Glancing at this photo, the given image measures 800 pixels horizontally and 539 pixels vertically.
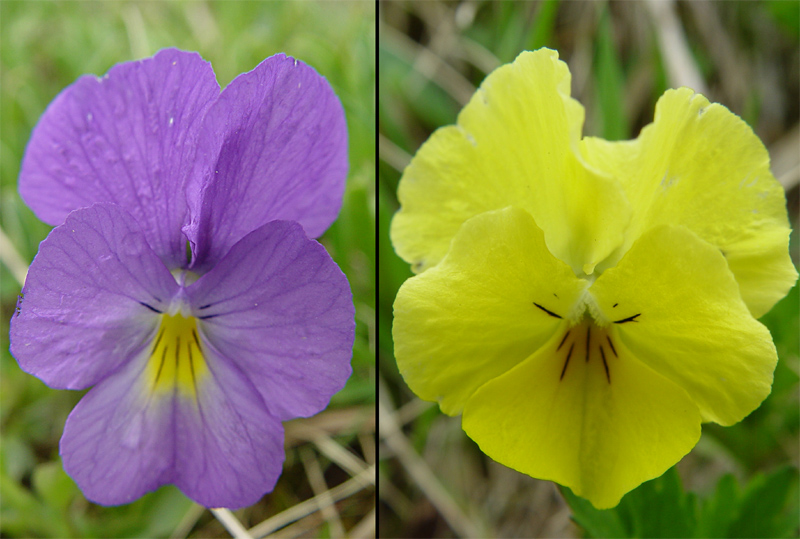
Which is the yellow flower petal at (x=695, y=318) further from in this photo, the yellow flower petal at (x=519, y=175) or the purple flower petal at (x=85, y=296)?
the purple flower petal at (x=85, y=296)

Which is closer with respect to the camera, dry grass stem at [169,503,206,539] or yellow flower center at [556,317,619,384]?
yellow flower center at [556,317,619,384]

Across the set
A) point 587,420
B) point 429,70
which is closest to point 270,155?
point 587,420

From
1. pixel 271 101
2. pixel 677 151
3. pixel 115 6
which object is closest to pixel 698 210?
pixel 677 151

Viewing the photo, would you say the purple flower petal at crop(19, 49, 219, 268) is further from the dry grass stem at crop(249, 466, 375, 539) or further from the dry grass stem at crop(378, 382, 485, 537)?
the dry grass stem at crop(378, 382, 485, 537)

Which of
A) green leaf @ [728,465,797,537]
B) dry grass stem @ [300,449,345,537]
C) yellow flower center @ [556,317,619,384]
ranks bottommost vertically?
green leaf @ [728,465,797,537]

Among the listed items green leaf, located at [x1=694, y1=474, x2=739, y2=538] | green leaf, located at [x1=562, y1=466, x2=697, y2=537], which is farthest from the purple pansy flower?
green leaf, located at [x1=694, y1=474, x2=739, y2=538]

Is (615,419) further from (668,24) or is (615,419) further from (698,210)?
(668,24)
